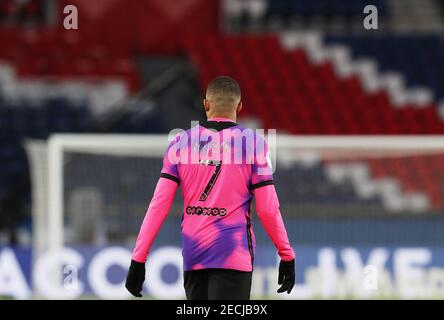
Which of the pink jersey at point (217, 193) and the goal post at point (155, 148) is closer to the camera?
the pink jersey at point (217, 193)

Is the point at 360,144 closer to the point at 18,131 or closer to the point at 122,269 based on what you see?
the point at 122,269

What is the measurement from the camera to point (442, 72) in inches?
653

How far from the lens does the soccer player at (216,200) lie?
5.02 metres

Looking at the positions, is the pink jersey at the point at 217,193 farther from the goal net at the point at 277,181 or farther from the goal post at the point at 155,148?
the goal net at the point at 277,181

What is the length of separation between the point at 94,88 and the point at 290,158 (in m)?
4.58

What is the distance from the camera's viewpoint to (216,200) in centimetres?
503

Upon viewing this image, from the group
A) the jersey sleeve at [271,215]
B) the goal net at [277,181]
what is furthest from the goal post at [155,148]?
the jersey sleeve at [271,215]

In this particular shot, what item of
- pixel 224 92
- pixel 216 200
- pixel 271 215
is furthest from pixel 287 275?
pixel 224 92

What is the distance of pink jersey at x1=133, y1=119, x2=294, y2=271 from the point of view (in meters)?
5.03

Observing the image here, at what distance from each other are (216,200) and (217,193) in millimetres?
33

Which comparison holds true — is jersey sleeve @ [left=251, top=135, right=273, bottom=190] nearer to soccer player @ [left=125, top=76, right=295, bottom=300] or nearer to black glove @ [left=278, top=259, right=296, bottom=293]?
soccer player @ [left=125, top=76, right=295, bottom=300]

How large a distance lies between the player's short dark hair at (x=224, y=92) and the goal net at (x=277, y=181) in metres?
6.16

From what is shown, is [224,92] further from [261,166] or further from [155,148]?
[155,148]
